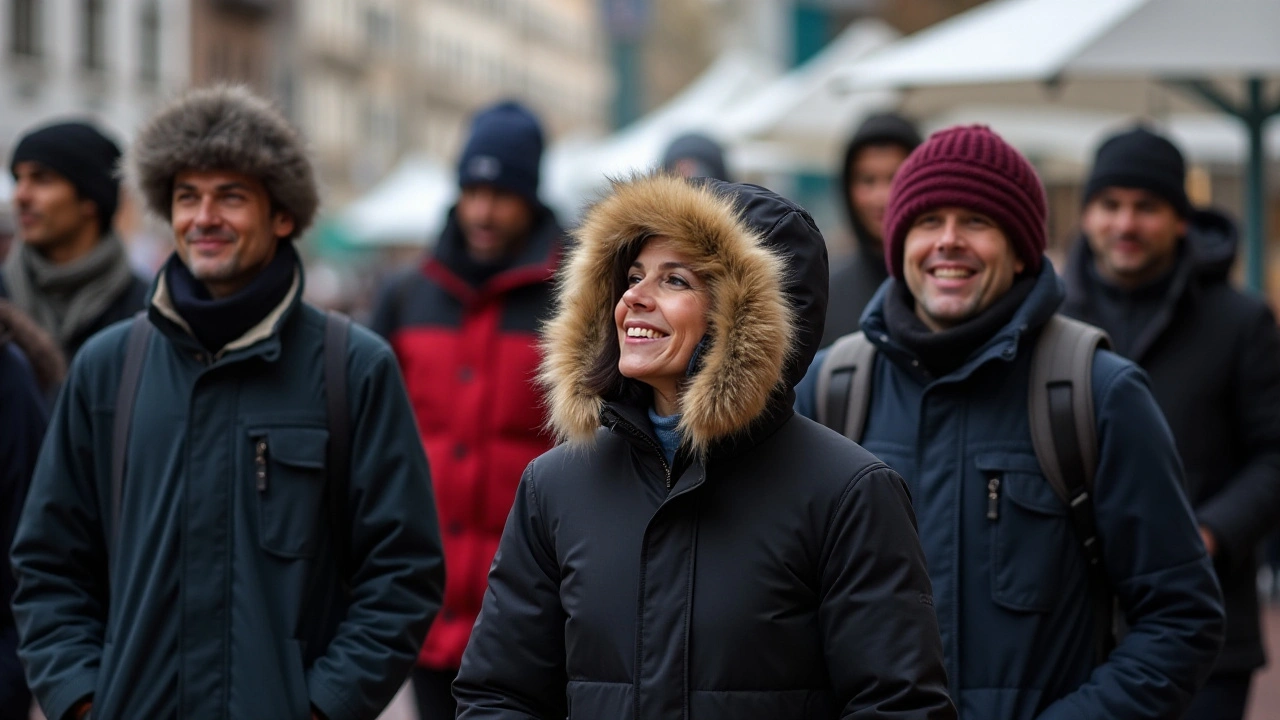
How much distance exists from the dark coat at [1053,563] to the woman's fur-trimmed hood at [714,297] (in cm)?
76

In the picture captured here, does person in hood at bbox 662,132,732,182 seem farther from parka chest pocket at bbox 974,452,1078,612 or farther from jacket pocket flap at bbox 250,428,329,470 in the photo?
parka chest pocket at bbox 974,452,1078,612

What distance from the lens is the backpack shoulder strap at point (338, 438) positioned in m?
4.06

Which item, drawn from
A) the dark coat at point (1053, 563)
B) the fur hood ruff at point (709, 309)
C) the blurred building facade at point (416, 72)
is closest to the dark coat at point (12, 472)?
the fur hood ruff at point (709, 309)

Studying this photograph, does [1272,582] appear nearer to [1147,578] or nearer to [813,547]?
[1147,578]

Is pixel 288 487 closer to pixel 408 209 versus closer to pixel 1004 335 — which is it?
pixel 1004 335

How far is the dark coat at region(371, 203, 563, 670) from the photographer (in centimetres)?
564

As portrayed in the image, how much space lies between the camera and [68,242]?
5750 millimetres

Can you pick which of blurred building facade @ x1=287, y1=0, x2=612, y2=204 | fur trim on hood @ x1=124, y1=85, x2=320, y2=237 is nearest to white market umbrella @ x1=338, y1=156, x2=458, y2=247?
fur trim on hood @ x1=124, y1=85, x2=320, y2=237

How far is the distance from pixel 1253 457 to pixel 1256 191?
3961mm

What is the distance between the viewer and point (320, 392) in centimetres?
409

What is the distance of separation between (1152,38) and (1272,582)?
22.2ft

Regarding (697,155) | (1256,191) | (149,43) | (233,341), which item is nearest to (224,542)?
(233,341)

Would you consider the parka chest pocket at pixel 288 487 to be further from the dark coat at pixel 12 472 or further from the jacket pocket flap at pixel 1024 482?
the jacket pocket flap at pixel 1024 482

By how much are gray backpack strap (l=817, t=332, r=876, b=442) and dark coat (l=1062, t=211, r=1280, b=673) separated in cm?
130
